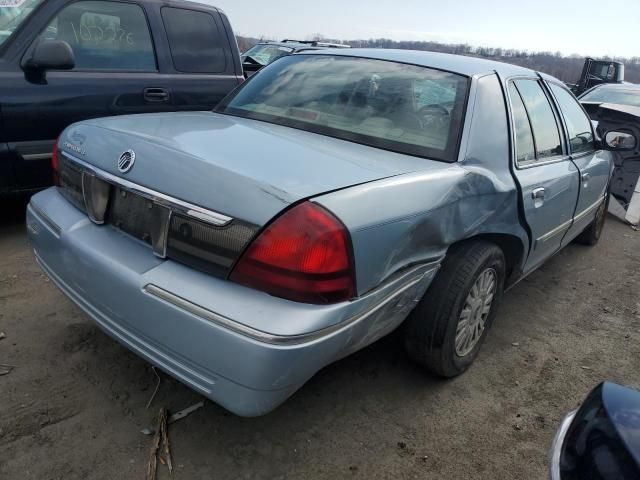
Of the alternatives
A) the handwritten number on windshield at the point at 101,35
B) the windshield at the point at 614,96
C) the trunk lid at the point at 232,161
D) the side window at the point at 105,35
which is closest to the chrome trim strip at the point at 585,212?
the trunk lid at the point at 232,161

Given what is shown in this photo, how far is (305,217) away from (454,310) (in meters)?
1.03

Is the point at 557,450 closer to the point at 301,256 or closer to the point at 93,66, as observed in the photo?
the point at 301,256

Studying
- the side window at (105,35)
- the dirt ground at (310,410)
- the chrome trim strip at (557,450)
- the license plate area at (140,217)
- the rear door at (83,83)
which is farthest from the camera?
the side window at (105,35)

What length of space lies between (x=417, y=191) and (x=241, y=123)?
3.39ft

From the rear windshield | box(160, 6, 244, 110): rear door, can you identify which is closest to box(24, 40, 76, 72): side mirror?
box(160, 6, 244, 110): rear door

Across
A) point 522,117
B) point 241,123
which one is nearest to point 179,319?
point 241,123

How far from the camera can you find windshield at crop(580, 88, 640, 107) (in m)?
8.51

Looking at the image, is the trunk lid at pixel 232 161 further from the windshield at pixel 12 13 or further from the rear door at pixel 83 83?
the windshield at pixel 12 13

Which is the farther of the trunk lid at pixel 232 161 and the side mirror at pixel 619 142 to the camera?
the side mirror at pixel 619 142

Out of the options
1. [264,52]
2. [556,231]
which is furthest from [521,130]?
[264,52]

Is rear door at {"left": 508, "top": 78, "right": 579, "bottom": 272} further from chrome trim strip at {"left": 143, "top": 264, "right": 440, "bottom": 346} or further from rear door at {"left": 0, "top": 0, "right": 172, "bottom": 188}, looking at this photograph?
rear door at {"left": 0, "top": 0, "right": 172, "bottom": 188}

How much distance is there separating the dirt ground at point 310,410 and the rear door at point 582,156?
39.4 inches

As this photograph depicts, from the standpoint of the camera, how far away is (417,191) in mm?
2043

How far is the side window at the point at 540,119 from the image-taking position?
122 inches
